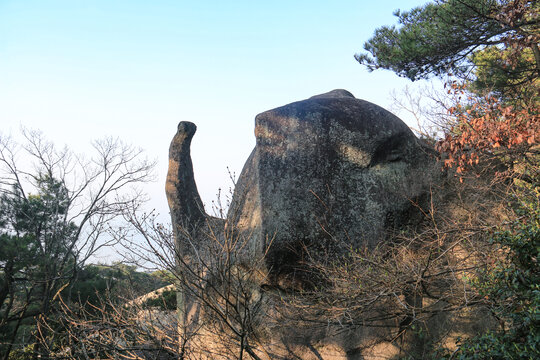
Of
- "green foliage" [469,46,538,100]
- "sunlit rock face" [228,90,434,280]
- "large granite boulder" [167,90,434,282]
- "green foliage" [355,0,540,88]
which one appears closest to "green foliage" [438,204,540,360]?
"sunlit rock face" [228,90,434,280]

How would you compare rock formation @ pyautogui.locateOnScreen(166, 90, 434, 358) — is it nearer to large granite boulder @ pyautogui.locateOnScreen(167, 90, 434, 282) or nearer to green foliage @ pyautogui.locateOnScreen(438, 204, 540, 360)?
large granite boulder @ pyautogui.locateOnScreen(167, 90, 434, 282)

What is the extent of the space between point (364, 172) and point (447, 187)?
1826mm

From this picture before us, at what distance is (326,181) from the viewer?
7.00 metres

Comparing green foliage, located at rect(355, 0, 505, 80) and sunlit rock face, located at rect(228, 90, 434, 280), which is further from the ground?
green foliage, located at rect(355, 0, 505, 80)

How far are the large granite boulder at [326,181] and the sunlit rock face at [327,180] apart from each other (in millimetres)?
17

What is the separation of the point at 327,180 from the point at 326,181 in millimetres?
26

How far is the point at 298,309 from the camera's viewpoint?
6.61 meters

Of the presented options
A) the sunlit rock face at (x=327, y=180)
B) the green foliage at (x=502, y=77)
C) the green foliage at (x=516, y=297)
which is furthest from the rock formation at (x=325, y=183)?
the green foliage at (x=502, y=77)

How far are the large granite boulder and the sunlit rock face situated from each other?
0.02m

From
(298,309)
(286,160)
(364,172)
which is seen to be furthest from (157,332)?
(364,172)

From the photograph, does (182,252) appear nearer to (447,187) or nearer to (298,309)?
(298,309)

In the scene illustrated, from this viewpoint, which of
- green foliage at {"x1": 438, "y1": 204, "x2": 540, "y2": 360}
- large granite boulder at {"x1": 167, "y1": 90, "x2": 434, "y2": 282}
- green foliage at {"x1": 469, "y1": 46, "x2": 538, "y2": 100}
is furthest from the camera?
green foliage at {"x1": 469, "y1": 46, "x2": 538, "y2": 100}

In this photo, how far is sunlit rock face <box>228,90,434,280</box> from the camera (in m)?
6.72

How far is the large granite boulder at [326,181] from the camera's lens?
265 inches
